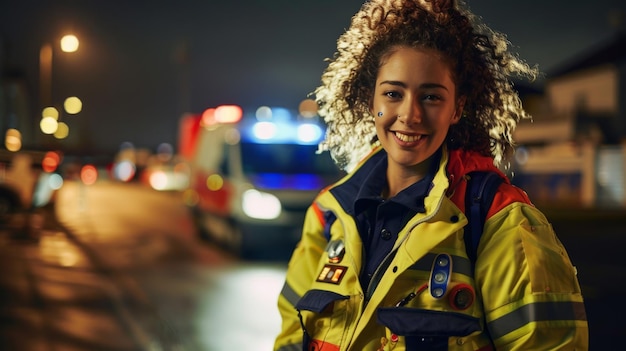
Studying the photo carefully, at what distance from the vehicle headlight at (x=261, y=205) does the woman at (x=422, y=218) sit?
1080cm

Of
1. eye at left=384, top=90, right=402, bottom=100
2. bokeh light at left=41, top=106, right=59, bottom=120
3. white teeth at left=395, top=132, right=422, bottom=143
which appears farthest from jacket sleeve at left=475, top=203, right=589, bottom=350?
bokeh light at left=41, top=106, right=59, bottom=120

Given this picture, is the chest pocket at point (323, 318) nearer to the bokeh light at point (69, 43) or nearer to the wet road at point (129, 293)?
the wet road at point (129, 293)

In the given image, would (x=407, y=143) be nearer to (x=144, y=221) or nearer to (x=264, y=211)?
(x=264, y=211)

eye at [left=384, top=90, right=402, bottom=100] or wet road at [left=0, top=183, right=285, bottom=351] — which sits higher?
eye at [left=384, top=90, right=402, bottom=100]

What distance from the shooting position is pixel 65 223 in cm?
2066

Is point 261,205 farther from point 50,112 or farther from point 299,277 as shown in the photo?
point 50,112

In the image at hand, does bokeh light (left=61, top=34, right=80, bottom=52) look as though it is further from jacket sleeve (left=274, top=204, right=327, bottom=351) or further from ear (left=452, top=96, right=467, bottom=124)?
ear (left=452, top=96, right=467, bottom=124)

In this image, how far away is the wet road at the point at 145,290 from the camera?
7.68m

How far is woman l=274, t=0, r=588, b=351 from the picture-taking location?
6.51 ft

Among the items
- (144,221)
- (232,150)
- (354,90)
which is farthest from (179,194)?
(354,90)

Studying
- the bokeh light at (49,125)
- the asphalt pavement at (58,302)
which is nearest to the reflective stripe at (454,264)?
the asphalt pavement at (58,302)

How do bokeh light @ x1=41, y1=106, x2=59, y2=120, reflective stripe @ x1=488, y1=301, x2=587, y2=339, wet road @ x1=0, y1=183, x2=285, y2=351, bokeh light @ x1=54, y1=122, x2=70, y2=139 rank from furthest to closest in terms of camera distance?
bokeh light @ x1=54, y1=122, x2=70, y2=139 → bokeh light @ x1=41, y1=106, x2=59, y2=120 → wet road @ x1=0, y1=183, x2=285, y2=351 → reflective stripe @ x1=488, y1=301, x2=587, y2=339

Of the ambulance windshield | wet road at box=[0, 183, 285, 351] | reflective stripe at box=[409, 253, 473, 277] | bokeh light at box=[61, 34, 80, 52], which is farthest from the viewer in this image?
bokeh light at box=[61, 34, 80, 52]

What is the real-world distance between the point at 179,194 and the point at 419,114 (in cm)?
3622
